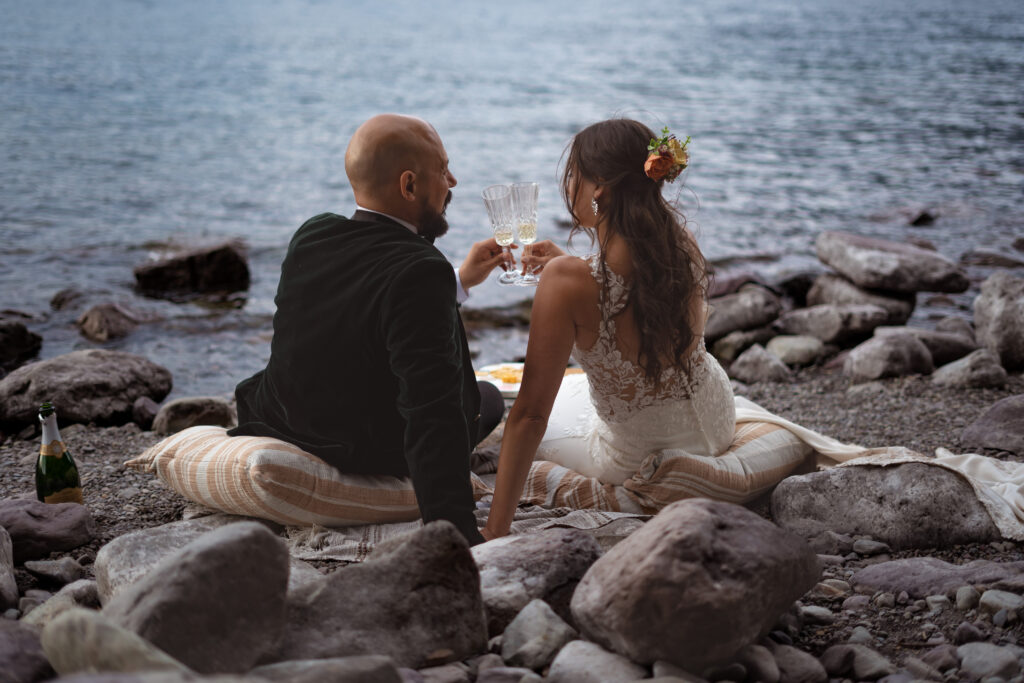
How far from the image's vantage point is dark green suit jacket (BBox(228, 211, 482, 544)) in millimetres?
3367

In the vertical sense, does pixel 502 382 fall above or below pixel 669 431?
below

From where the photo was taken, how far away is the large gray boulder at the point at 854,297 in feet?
30.3

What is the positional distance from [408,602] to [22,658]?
1.06m

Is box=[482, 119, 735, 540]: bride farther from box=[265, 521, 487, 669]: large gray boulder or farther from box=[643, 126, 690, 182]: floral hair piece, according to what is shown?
box=[265, 521, 487, 669]: large gray boulder

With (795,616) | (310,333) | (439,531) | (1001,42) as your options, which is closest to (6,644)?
(439,531)

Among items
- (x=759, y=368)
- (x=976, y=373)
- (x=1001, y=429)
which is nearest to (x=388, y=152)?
(x=1001, y=429)

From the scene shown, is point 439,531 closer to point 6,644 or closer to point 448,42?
point 6,644

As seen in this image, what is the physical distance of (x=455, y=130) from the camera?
22562mm

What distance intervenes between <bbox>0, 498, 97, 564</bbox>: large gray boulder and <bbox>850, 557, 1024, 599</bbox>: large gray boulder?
325cm

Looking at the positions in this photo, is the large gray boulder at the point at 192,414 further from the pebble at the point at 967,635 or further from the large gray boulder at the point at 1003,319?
the large gray boulder at the point at 1003,319

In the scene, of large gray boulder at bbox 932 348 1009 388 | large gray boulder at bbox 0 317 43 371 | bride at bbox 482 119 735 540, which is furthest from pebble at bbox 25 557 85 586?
large gray boulder at bbox 932 348 1009 388

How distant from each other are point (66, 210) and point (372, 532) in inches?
515

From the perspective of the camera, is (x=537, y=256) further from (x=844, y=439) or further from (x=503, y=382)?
(x=844, y=439)

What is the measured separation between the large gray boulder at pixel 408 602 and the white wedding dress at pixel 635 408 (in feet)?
4.76
